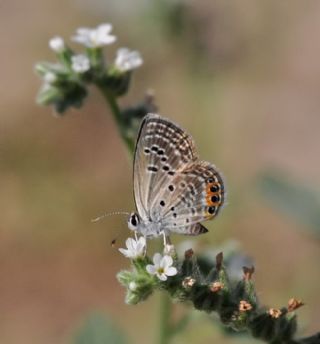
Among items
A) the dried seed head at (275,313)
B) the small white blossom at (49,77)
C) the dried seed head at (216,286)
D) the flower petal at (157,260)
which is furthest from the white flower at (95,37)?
the dried seed head at (275,313)

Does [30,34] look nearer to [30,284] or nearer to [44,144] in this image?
[44,144]

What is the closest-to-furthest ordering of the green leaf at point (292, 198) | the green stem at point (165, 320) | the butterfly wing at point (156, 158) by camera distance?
the butterfly wing at point (156, 158)
the green stem at point (165, 320)
the green leaf at point (292, 198)

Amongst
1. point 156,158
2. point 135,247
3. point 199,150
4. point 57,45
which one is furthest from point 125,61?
point 199,150

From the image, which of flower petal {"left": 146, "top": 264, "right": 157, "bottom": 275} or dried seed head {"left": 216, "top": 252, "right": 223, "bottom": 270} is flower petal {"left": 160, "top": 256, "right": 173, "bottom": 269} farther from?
dried seed head {"left": 216, "top": 252, "right": 223, "bottom": 270}

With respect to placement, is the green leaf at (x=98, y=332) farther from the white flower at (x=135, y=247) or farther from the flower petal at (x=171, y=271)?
the flower petal at (x=171, y=271)

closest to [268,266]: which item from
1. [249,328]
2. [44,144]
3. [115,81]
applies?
[44,144]

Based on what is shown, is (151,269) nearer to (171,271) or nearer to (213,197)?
(171,271)

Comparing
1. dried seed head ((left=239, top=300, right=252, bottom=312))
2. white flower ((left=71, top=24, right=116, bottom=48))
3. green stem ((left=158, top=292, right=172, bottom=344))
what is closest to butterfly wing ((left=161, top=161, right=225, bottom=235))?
dried seed head ((left=239, top=300, right=252, bottom=312))
